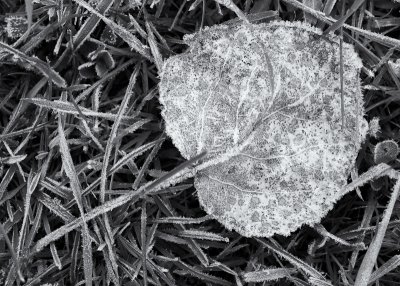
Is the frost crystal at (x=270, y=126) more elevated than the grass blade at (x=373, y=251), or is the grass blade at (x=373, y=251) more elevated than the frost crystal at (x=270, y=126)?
the frost crystal at (x=270, y=126)

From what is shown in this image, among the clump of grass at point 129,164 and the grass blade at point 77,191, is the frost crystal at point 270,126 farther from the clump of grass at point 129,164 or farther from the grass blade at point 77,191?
the grass blade at point 77,191

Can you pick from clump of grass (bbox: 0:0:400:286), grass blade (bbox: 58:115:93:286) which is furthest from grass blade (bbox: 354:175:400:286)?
grass blade (bbox: 58:115:93:286)

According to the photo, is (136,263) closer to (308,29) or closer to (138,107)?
(138,107)

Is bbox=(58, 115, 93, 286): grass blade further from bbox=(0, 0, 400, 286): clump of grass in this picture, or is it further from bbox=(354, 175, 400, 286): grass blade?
bbox=(354, 175, 400, 286): grass blade

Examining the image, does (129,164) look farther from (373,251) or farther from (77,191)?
(373,251)

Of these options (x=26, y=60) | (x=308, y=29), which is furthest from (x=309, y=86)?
(x=26, y=60)

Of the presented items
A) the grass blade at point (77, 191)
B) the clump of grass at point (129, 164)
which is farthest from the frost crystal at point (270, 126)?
the grass blade at point (77, 191)
